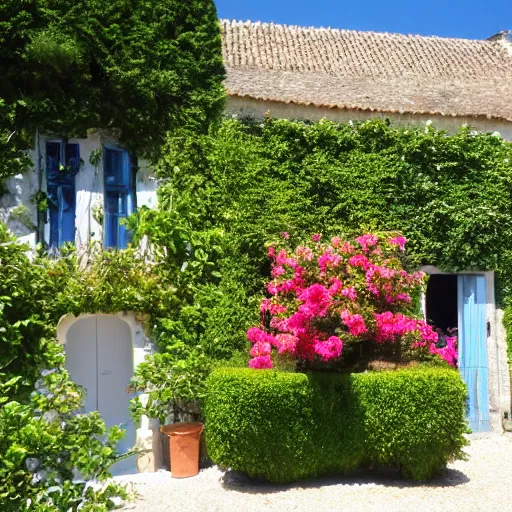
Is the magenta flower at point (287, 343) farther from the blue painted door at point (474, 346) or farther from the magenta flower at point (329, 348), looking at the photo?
the blue painted door at point (474, 346)

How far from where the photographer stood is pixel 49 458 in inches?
125

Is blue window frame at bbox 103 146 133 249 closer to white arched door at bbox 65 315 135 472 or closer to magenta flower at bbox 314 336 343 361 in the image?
white arched door at bbox 65 315 135 472

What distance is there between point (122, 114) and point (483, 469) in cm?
711

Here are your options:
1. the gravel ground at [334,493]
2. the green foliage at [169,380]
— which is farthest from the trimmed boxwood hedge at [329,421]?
the green foliage at [169,380]

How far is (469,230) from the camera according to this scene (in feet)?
32.1

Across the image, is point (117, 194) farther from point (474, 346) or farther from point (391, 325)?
point (474, 346)

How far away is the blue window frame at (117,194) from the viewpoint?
353 inches

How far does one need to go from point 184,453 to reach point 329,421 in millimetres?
2094

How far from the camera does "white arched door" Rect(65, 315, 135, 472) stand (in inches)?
347

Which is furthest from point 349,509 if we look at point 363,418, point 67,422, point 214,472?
point 67,422

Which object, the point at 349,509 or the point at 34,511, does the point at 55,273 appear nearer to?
the point at 349,509

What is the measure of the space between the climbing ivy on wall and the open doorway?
2.11m

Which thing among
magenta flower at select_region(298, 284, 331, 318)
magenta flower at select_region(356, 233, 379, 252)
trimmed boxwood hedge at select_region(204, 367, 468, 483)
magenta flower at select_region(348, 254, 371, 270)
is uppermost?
magenta flower at select_region(356, 233, 379, 252)

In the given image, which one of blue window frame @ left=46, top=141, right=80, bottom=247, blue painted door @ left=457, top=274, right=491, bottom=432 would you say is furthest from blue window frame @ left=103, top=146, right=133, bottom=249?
blue painted door @ left=457, top=274, right=491, bottom=432
